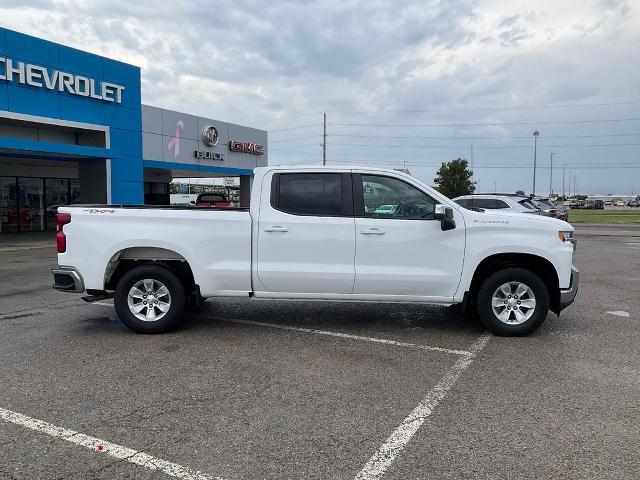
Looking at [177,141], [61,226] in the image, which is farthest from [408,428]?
[177,141]

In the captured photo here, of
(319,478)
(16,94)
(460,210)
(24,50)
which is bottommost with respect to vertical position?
(319,478)

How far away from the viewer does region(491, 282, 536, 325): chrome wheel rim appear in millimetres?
6238

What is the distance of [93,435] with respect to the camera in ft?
12.1

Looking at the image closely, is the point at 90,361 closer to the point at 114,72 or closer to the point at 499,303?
the point at 499,303

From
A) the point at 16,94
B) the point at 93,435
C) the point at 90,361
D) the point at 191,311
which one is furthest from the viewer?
the point at 16,94

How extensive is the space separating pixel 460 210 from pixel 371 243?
1.13 m

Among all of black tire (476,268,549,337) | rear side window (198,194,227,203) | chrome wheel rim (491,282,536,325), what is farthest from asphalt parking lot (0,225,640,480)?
rear side window (198,194,227,203)

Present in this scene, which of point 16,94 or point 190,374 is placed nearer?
point 190,374

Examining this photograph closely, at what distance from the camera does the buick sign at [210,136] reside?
29219 millimetres

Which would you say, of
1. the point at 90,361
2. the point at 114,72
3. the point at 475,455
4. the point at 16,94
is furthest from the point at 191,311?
the point at 114,72

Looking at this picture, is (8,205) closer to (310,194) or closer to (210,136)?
(210,136)

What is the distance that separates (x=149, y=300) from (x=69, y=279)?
37.6 inches

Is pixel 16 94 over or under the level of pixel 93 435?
over

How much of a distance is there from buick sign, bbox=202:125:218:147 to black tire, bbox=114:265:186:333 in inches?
946
